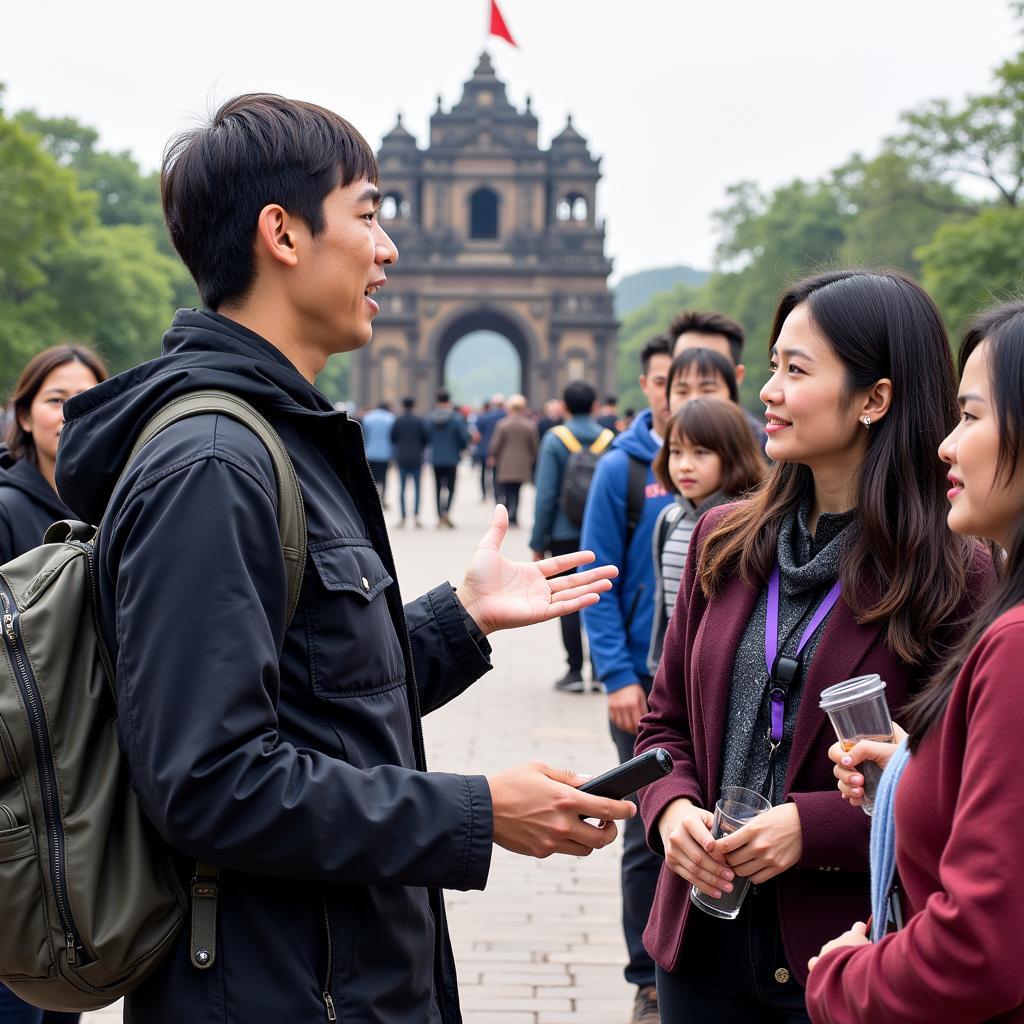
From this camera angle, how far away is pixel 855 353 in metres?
2.88

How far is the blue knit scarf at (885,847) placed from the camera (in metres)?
2.16

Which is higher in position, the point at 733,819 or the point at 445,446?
the point at 733,819

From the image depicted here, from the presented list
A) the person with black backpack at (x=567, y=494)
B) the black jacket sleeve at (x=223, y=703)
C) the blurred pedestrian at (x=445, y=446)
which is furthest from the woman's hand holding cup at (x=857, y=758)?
the blurred pedestrian at (x=445, y=446)

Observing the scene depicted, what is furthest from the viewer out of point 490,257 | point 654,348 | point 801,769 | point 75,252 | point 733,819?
point 490,257

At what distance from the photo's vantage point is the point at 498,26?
4566cm

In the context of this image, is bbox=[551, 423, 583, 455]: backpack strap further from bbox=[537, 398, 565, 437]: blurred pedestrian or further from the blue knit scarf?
bbox=[537, 398, 565, 437]: blurred pedestrian

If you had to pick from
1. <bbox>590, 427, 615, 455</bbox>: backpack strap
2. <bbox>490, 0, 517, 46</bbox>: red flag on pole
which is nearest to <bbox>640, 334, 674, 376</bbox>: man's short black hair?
<bbox>590, 427, 615, 455</bbox>: backpack strap

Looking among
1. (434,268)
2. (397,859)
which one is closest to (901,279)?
(397,859)

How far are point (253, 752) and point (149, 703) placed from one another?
0.16 meters

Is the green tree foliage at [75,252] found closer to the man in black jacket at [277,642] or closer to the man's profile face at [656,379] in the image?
the man's profile face at [656,379]

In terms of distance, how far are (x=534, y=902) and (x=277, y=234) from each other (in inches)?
162

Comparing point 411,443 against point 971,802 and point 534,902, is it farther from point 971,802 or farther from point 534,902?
point 971,802

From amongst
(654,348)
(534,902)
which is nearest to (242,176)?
(534,902)

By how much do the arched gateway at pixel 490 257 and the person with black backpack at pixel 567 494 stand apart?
48.0 m
